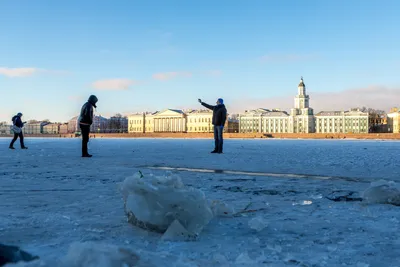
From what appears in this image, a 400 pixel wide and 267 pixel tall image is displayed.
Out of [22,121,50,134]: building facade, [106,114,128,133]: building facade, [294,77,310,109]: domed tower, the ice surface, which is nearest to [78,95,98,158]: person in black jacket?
the ice surface

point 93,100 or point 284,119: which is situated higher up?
point 284,119

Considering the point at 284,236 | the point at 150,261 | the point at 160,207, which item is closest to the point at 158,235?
the point at 160,207

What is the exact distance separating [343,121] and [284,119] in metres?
19.3

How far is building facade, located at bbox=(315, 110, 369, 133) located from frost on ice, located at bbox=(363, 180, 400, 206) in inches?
5109

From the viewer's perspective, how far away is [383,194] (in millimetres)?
3416

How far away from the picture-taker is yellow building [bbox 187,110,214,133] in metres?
138

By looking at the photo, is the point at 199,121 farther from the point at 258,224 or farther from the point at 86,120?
the point at 258,224

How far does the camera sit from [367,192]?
11.5 feet

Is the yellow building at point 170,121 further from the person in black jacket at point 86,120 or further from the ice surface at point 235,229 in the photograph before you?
the ice surface at point 235,229

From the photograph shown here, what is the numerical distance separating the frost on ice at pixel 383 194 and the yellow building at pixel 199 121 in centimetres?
13278

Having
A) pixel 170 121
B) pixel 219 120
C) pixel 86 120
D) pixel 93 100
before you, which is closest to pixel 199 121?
pixel 170 121

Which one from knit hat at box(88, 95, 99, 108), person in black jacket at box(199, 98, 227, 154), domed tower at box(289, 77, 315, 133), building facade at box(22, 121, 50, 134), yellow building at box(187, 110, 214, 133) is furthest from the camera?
building facade at box(22, 121, 50, 134)

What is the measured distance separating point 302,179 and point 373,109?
166 m

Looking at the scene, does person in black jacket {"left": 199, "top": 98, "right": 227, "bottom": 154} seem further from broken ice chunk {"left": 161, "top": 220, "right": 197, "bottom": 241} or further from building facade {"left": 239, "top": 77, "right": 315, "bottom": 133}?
building facade {"left": 239, "top": 77, "right": 315, "bottom": 133}
